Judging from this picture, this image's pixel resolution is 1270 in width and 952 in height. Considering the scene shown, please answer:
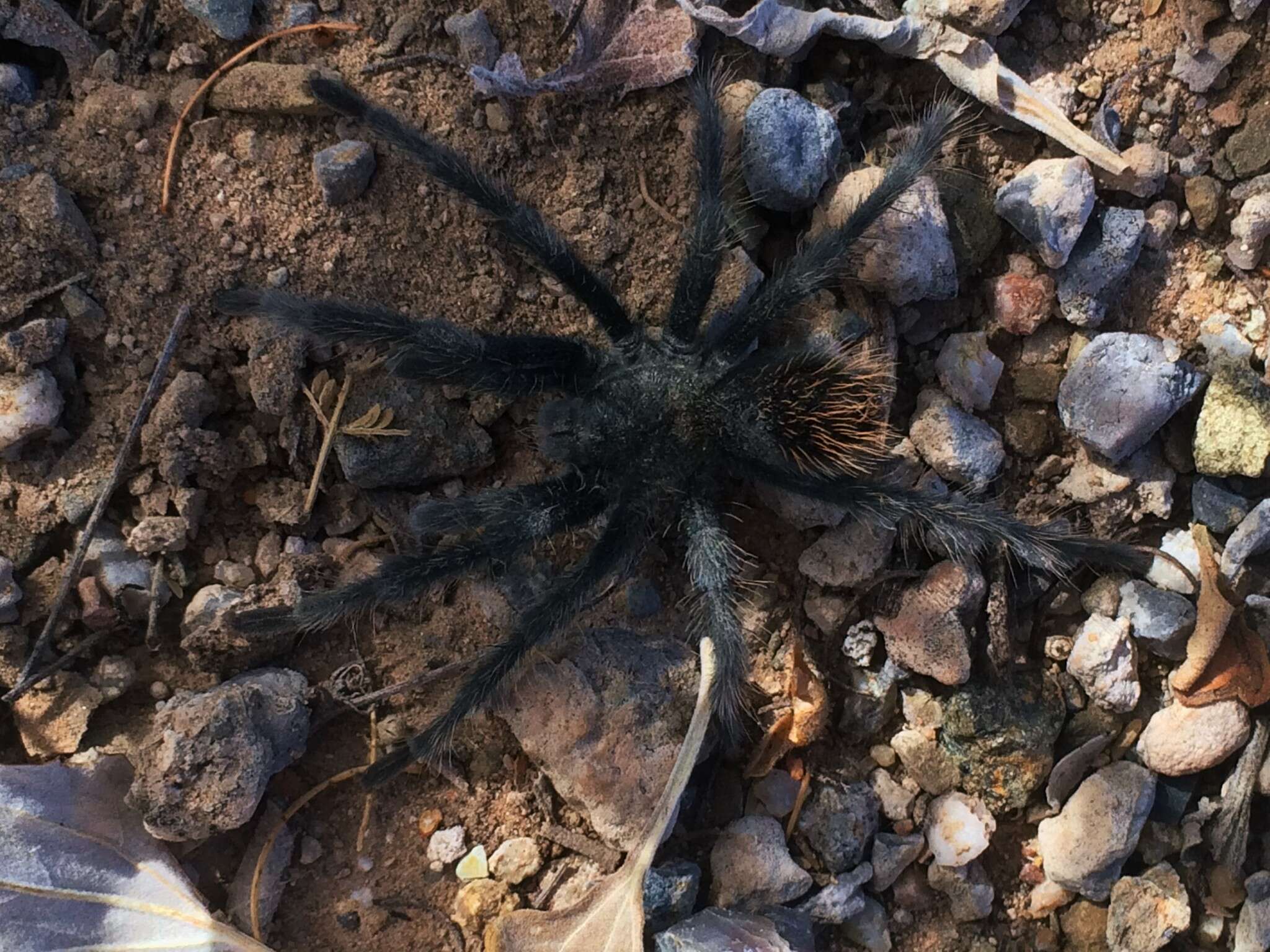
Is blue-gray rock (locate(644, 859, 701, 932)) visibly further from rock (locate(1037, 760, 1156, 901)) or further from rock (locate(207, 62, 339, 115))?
rock (locate(207, 62, 339, 115))

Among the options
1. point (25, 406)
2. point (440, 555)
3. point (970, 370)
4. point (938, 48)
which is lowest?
point (970, 370)

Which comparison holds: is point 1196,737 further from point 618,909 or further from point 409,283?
point 409,283

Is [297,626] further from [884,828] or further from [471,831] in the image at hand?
[884,828]

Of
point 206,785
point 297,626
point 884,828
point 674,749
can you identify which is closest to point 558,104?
point 297,626

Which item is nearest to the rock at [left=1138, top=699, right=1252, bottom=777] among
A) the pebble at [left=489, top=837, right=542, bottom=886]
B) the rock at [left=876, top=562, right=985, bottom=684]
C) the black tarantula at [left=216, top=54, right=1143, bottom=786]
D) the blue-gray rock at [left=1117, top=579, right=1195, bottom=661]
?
the blue-gray rock at [left=1117, top=579, right=1195, bottom=661]

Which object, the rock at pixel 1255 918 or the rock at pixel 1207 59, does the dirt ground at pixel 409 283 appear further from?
the rock at pixel 1255 918

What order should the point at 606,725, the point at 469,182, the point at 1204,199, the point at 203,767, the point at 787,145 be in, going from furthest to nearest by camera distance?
the point at 1204,199
the point at 787,145
the point at 606,725
the point at 469,182
the point at 203,767

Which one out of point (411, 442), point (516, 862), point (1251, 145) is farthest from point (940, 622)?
point (1251, 145)

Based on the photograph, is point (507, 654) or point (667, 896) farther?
point (667, 896)
